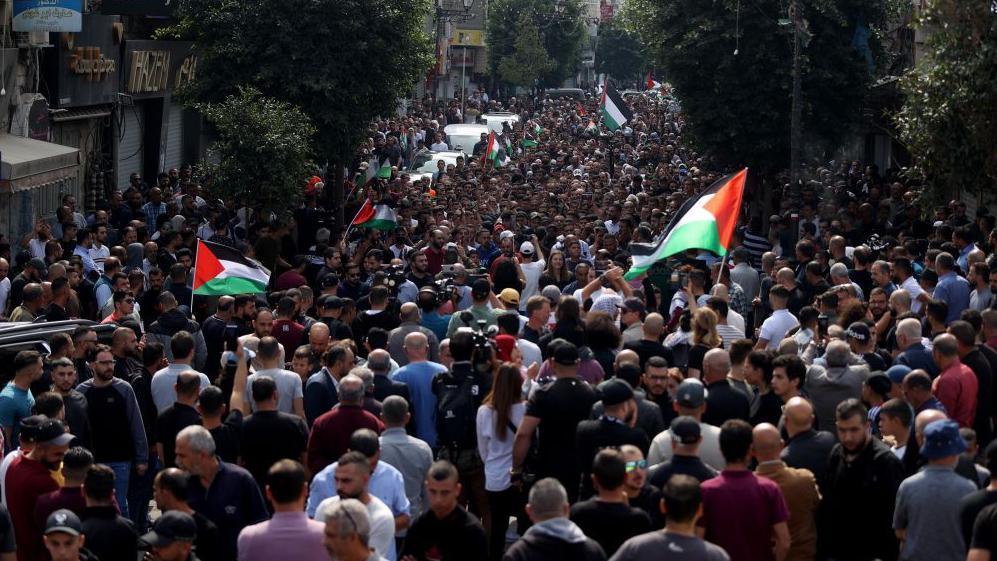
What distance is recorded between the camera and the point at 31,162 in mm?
19422

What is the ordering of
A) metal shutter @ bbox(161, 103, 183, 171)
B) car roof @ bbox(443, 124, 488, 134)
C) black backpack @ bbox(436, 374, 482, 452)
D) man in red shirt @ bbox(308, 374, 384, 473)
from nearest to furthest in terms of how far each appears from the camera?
man in red shirt @ bbox(308, 374, 384, 473) → black backpack @ bbox(436, 374, 482, 452) → metal shutter @ bbox(161, 103, 183, 171) → car roof @ bbox(443, 124, 488, 134)

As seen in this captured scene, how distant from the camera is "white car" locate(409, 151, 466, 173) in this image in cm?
3127

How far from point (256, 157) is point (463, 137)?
16.3 meters

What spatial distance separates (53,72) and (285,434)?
48.7 feet

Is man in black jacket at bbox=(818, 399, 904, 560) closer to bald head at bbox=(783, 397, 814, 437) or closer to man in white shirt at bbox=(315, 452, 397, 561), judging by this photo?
bald head at bbox=(783, 397, 814, 437)

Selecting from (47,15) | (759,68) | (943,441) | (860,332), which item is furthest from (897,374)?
(759,68)

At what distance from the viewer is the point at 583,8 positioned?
73.9 m

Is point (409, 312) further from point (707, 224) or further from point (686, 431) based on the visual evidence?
point (686, 431)

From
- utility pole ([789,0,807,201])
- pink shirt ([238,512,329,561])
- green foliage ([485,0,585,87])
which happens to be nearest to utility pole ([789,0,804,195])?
utility pole ([789,0,807,201])

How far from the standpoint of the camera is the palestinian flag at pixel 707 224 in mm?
13172

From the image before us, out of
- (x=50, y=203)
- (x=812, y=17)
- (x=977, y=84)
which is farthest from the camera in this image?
(x=812, y=17)

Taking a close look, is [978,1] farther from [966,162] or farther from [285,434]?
[285,434]

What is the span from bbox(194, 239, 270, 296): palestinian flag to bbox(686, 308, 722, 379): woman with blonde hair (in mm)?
5167

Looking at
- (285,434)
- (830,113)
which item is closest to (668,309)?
(285,434)
